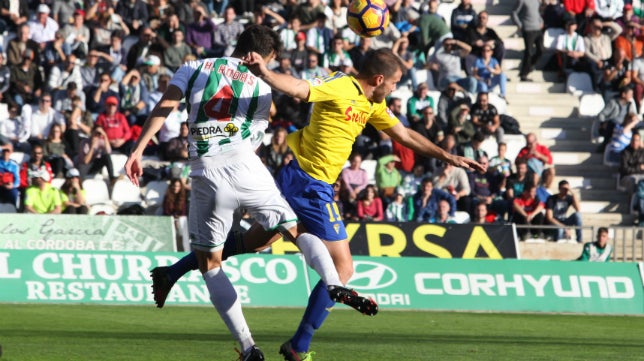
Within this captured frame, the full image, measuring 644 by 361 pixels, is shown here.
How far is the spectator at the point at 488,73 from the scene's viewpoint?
26344 mm

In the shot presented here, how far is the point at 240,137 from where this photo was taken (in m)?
8.66

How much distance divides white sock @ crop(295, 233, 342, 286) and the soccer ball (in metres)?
3.08

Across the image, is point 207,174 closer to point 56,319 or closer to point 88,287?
point 56,319

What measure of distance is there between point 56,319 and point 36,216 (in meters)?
5.62

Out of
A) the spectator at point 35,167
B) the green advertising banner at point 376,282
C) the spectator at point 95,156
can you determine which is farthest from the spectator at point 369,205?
the spectator at point 35,167

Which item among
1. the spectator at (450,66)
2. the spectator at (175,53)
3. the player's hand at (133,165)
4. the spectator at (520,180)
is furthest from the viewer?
the spectator at (450,66)

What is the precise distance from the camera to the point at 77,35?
82.7 ft

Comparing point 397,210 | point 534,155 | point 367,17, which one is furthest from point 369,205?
point 367,17

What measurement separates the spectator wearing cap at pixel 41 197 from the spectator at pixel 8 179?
407 mm

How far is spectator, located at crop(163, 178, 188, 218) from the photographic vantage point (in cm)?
2144

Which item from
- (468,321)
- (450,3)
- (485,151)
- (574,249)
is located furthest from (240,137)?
(450,3)

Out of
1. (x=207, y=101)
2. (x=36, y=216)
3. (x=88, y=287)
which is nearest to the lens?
Answer: (x=207, y=101)

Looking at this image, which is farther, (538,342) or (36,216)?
(36,216)

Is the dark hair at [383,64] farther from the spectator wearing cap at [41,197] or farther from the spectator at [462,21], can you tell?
the spectator at [462,21]
